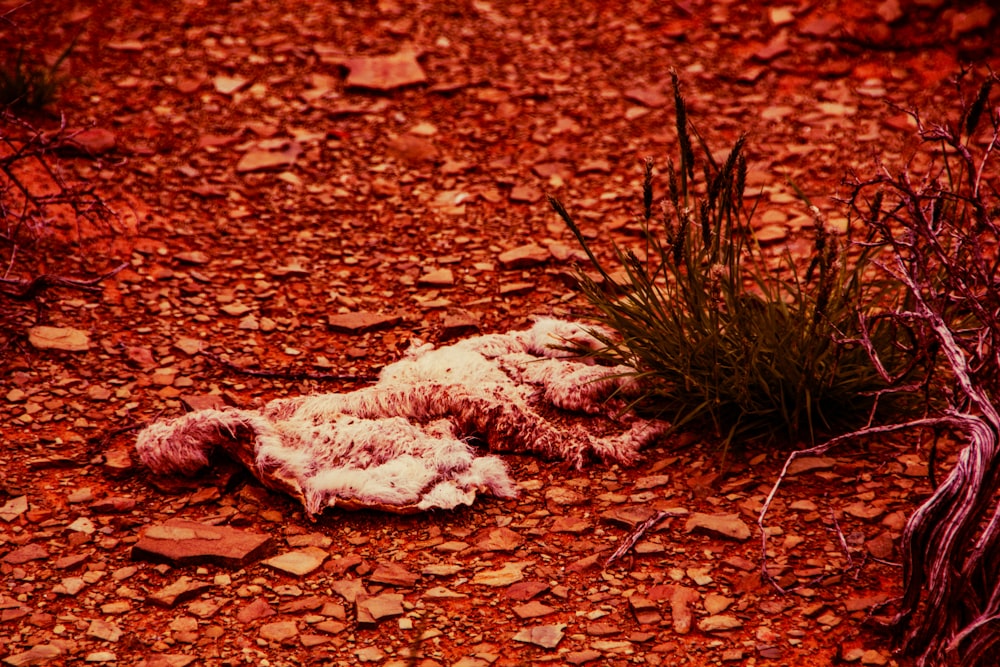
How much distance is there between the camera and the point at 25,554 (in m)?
2.77

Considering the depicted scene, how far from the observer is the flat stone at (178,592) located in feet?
8.52

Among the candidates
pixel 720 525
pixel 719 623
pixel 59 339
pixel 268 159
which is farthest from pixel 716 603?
pixel 268 159

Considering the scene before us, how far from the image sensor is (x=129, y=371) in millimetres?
3613

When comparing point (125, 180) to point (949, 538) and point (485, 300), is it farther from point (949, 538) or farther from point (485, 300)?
point (949, 538)

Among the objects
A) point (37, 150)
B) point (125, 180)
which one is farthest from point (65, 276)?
point (125, 180)

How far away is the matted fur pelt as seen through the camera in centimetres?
293

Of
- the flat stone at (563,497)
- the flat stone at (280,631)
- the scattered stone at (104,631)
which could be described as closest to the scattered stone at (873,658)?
the flat stone at (563,497)

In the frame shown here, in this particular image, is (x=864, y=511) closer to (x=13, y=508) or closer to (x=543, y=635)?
(x=543, y=635)

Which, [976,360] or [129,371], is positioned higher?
[976,360]

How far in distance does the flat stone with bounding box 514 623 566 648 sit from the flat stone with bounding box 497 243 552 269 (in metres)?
1.93

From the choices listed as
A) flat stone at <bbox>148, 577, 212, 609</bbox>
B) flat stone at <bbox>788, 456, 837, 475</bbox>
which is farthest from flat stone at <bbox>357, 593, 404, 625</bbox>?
flat stone at <bbox>788, 456, 837, 475</bbox>

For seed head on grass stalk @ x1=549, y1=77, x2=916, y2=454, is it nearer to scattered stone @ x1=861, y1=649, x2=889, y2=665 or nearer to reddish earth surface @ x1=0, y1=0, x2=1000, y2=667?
reddish earth surface @ x1=0, y1=0, x2=1000, y2=667

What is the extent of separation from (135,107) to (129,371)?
6.66ft

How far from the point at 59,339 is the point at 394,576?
1675mm
